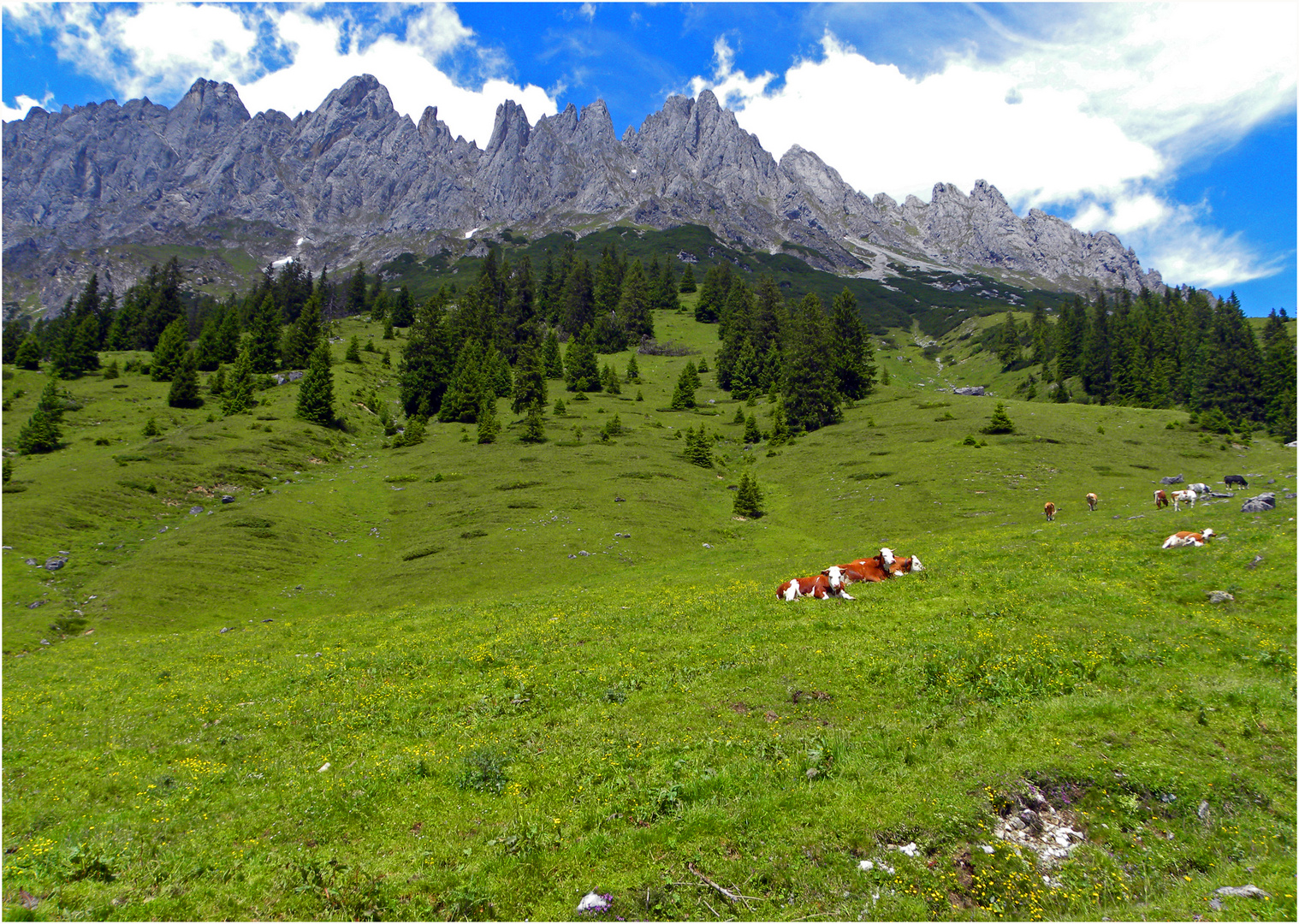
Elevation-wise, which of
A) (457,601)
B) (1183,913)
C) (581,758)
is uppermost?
(1183,913)

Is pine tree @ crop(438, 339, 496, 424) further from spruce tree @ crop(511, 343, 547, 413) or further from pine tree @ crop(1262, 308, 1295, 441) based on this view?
pine tree @ crop(1262, 308, 1295, 441)

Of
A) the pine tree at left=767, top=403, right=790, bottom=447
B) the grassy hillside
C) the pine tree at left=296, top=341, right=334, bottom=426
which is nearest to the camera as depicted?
the grassy hillside

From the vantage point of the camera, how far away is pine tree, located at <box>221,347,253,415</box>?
81812 mm

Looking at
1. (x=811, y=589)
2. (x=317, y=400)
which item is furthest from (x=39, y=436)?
(x=811, y=589)

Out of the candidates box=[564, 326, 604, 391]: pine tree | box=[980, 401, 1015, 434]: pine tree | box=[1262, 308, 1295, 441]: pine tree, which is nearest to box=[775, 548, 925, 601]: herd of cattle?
box=[980, 401, 1015, 434]: pine tree

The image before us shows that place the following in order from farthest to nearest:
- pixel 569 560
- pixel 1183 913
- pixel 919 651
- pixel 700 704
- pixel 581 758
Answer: pixel 569 560 < pixel 919 651 < pixel 700 704 < pixel 581 758 < pixel 1183 913

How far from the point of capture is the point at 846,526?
152ft

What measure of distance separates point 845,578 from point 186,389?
99624 millimetres

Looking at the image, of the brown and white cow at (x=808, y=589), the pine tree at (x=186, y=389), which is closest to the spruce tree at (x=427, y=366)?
the pine tree at (x=186, y=389)

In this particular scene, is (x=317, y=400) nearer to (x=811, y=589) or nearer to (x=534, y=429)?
(x=534, y=429)

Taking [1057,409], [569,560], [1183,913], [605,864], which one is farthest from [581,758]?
[1057,409]

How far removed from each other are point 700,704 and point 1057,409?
8735 centimetres

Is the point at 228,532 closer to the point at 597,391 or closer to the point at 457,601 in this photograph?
the point at 457,601

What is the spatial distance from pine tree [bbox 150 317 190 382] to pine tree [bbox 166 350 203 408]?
32.7 ft
